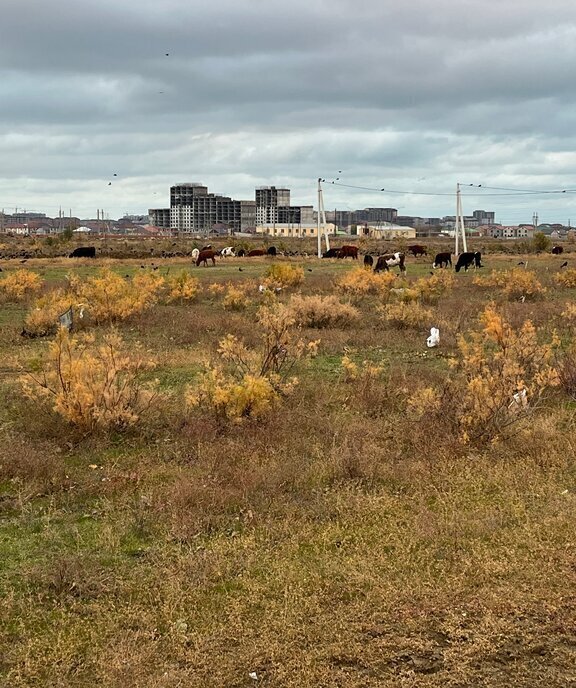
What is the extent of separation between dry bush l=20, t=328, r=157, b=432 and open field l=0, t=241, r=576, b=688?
0.50 ft

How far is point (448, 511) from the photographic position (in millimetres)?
5973

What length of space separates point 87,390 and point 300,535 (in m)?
3.58

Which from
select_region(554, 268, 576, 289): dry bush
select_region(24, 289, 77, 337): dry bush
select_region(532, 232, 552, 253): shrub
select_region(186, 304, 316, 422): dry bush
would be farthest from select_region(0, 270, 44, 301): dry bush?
select_region(532, 232, 552, 253): shrub

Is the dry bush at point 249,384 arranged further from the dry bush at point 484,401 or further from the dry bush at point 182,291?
the dry bush at point 182,291

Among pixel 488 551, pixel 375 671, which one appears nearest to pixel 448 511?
pixel 488 551

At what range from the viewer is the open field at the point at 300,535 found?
159 inches

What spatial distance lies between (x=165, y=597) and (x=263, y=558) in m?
0.84

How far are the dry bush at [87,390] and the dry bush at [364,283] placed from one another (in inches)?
521

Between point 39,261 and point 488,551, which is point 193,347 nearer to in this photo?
point 488,551

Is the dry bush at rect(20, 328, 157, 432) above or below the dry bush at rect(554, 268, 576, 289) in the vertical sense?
below

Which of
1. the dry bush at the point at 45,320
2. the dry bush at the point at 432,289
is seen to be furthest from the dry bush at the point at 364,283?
the dry bush at the point at 45,320

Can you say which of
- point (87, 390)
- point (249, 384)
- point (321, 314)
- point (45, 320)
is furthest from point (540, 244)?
point (87, 390)

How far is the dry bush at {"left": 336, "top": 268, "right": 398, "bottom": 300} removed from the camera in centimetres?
2173

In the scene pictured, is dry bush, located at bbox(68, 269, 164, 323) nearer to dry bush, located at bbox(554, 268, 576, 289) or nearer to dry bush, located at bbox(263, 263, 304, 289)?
dry bush, located at bbox(263, 263, 304, 289)
